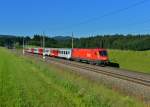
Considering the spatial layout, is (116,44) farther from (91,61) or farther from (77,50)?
(91,61)

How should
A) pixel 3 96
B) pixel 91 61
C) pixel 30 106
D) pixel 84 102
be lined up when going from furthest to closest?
pixel 91 61, pixel 3 96, pixel 84 102, pixel 30 106

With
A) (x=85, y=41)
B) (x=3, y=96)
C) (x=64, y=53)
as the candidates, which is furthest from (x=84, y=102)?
(x=85, y=41)

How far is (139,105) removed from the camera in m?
17.5

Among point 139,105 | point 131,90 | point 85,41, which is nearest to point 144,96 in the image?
point 131,90

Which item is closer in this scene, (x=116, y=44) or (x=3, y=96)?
(x=3, y=96)

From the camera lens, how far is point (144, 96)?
73.9 ft

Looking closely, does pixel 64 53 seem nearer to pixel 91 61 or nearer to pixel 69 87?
pixel 91 61

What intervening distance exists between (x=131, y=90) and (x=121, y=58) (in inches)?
1752

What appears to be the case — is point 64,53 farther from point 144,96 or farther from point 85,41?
point 85,41

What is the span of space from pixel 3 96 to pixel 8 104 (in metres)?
2.83

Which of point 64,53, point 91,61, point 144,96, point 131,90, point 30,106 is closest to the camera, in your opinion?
point 30,106

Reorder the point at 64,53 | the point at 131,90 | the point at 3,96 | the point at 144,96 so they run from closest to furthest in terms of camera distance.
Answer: the point at 3,96 → the point at 144,96 → the point at 131,90 → the point at 64,53

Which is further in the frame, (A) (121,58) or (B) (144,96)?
(A) (121,58)

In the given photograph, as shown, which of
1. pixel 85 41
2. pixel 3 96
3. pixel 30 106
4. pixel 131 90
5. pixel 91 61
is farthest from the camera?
pixel 85 41
